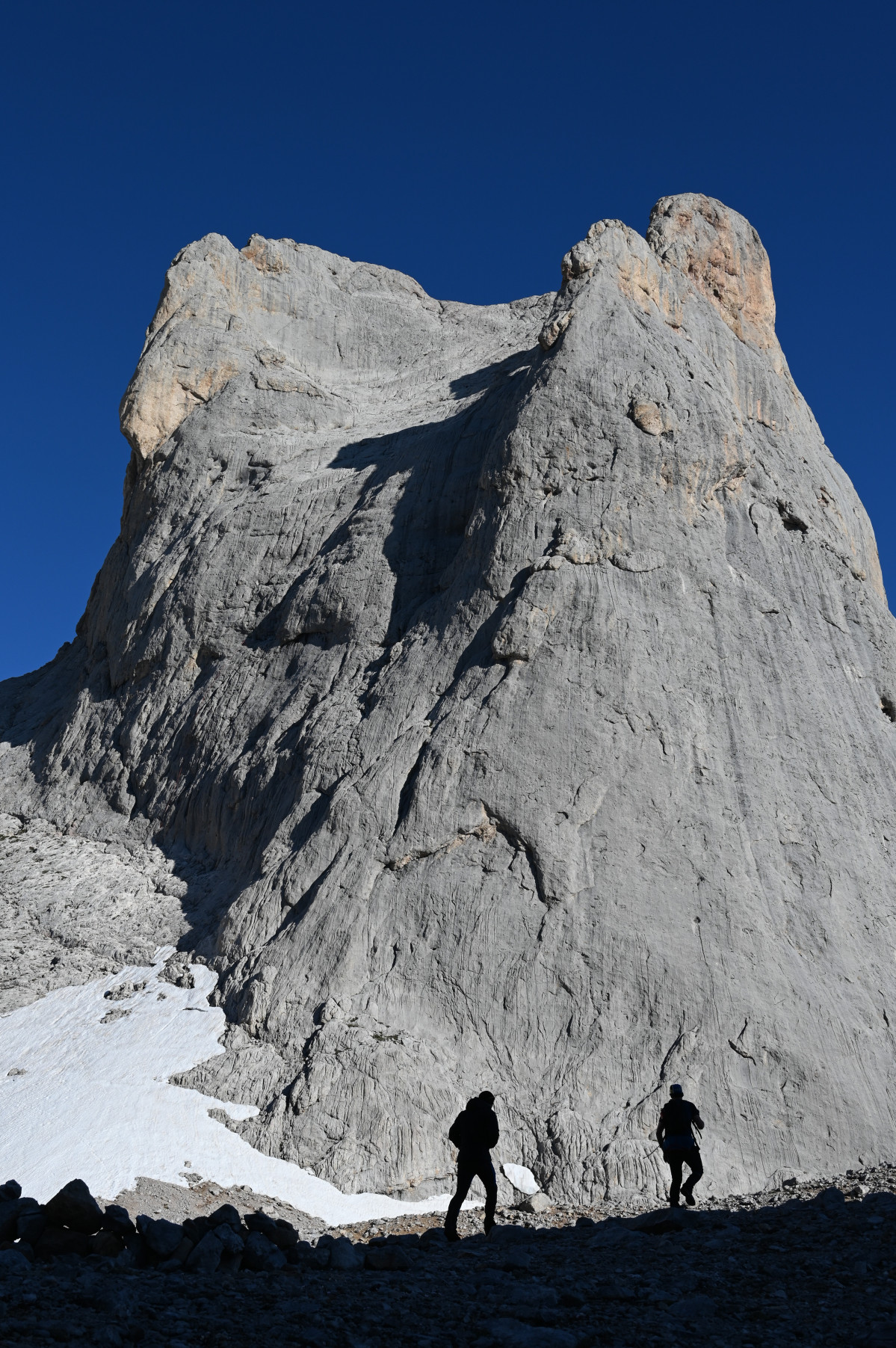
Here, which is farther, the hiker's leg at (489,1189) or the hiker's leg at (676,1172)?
the hiker's leg at (676,1172)

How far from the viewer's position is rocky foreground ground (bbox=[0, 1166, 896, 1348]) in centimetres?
602

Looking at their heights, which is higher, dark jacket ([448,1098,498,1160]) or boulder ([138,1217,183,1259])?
dark jacket ([448,1098,498,1160])

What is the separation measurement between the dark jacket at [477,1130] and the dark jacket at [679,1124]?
89.3 inches

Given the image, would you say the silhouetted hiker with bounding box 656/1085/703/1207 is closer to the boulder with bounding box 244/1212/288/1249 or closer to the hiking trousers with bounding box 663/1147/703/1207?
the hiking trousers with bounding box 663/1147/703/1207

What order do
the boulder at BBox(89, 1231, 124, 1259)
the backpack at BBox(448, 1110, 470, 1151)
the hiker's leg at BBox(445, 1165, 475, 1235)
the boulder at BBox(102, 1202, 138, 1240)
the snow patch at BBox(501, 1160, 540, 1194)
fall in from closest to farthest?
the boulder at BBox(89, 1231, 124, 1259), the boulder at BBox(102, 1202, 138, 1240), the hiker's leg at BBox(445, 1165, 475, 1235), the backpack at BBox(448, 1110, 470, 1151), the snow patch at BBox(501, 1160, 540, 1194)

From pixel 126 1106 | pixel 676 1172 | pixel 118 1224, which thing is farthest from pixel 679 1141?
pixel 126 1106

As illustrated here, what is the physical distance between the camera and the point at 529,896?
16.2m

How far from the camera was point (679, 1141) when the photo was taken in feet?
36.3

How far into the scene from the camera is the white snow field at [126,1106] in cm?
1259

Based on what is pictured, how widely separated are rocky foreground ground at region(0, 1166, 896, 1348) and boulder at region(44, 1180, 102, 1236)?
0.01 metres

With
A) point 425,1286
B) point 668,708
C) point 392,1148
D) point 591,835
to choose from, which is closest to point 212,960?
point 392,1148

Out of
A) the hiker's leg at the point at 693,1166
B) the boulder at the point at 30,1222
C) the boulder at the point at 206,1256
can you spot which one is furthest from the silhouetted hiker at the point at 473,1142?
the boulder at the point at 30,1222

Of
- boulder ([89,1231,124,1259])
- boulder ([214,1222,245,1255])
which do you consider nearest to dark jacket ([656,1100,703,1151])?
boulder ([214,1222,245,1255])

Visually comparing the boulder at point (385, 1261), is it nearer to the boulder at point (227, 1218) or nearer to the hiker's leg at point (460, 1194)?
the boulder at point (227, 1218)
